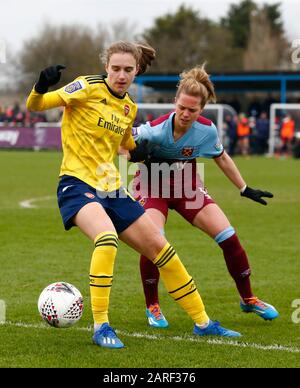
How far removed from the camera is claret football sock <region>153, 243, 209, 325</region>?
242 inches

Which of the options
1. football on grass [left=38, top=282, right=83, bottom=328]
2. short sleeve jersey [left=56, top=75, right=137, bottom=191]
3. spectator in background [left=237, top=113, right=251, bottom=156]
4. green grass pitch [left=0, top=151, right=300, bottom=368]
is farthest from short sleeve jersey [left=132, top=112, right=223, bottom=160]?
spectator in background [left=237, top=113, right=251, bottom=156]

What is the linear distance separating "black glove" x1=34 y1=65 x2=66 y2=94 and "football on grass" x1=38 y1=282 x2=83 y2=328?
1.48 metres

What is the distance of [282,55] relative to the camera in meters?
65.4

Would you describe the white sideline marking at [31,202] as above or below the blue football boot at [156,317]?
below

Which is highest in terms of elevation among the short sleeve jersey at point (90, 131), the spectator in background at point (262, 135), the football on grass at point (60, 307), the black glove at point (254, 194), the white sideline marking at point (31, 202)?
the short sleeve jersey at point (90, 131)

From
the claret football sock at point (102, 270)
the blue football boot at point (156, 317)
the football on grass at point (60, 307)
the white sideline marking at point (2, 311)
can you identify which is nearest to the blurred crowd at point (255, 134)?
the white sideline marking at point (2, 311)

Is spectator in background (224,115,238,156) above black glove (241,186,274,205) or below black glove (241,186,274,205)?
below

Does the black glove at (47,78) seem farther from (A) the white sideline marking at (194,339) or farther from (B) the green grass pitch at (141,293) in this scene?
(A) the white sideline marking at (194,339)

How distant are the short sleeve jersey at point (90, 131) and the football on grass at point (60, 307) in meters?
0.83

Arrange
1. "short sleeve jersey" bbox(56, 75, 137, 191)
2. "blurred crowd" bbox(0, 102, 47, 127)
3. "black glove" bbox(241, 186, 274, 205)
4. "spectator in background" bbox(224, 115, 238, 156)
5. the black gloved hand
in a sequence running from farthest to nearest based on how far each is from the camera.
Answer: "blurred crowd" bbox(0, 102, 47, 127)
"spectator in background" bbox(224, 115, 238, 156)
"black glove" bbox(241, 186, 274, 205)
the black gloved hand
"short sleeve jersey" bbox(56, 75, 137, 191)

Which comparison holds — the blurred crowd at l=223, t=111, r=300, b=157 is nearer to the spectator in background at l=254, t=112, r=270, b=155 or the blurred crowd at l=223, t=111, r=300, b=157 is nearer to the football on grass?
the spectator in background at l=254, t=112, r=270, b=155

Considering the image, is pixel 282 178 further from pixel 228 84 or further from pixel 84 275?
pixel 228 84

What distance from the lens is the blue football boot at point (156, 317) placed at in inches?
262

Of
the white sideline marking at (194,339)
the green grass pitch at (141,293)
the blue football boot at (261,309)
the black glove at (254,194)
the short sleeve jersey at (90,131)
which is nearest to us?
the green grass pitch at (141,293)
